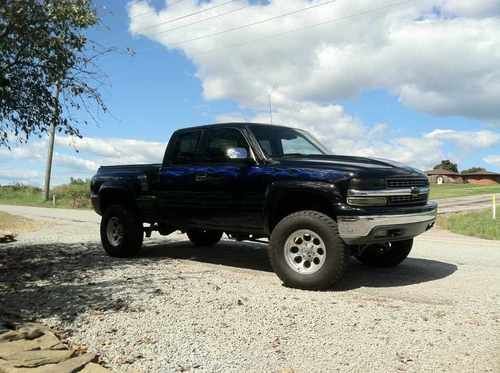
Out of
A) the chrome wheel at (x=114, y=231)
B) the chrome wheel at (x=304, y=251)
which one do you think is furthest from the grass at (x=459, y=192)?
the chrome wheel at (x=304, y=251)

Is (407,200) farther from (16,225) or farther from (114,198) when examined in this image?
(16,225)

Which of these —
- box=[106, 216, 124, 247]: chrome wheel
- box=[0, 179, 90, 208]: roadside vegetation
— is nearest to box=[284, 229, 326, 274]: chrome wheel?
box=[106, 216, 124, 247]: chrome wheel

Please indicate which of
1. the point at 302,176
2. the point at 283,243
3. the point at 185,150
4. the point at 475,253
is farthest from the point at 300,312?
the point at 475,253

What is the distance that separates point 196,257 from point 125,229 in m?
1.25

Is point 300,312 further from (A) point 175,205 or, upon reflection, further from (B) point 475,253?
(B) point 475,253

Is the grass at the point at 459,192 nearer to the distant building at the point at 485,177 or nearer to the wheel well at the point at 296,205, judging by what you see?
the wheel well at the point at 296,205

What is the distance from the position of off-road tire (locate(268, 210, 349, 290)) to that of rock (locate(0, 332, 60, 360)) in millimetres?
2718

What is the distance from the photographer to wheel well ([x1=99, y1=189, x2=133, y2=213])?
8.54 meters

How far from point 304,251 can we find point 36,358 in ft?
10.4

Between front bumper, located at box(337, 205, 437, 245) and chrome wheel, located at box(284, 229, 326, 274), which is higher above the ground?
front bumper, located at box(337, 205, 437, 245)

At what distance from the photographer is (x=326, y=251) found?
5.80 meters

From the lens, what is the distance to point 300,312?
4.93m

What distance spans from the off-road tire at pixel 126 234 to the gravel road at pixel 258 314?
51cm

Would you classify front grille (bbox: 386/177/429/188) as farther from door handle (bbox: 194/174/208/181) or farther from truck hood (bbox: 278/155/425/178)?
door handle (bbox: 194/174/208/181)
